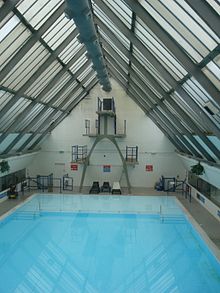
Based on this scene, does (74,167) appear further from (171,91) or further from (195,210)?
(171,91)

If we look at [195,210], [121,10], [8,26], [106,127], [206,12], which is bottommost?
[195,210]

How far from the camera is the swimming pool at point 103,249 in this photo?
Result: 839 centimetres

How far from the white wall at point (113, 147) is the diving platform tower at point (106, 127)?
1.73 ft

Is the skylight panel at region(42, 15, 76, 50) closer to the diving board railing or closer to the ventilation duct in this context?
the ventilation duct

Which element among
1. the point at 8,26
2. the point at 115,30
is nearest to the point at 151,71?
the point at 115,30

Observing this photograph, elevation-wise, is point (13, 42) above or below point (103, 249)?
above

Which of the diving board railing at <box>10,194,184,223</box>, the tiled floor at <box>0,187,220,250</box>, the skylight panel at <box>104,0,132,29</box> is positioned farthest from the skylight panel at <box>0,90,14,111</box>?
the diving board railing at <box>10,194,184,223</box>

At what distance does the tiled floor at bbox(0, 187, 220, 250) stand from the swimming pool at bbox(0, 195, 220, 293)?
0.45m

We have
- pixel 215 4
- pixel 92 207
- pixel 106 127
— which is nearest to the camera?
pixel 215 4

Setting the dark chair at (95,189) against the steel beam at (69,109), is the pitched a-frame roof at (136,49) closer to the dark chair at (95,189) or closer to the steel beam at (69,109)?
the steel beam at (69,109)

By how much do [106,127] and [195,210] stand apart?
741 cm

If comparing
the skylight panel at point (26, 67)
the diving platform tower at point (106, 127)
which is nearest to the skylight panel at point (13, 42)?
the skylight panel at point (26, 67)

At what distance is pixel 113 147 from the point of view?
798 inches

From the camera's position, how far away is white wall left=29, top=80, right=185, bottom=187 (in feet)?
65.9
